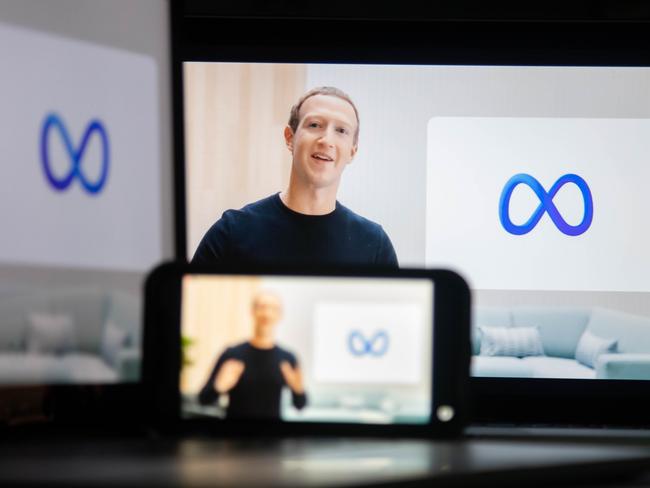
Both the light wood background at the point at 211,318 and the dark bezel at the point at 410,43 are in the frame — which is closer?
the light wood background at the point at 211,318

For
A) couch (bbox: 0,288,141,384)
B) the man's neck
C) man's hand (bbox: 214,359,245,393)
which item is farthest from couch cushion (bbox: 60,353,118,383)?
the man's neck

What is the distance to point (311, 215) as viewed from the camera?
1075mm

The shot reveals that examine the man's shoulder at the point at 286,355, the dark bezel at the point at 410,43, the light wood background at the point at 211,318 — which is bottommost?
the man's shoulder at the point at 286,355

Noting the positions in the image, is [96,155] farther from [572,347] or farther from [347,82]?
[572,347]

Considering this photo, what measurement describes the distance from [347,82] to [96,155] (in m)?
0.33

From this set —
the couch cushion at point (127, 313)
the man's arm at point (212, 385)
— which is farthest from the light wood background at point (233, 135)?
the man's arm at point (212, 385)

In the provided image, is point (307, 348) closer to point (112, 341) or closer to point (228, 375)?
point (228, 375)

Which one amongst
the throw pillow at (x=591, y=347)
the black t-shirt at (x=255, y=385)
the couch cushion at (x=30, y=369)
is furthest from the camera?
the throw pillow at (x=591, y=347)

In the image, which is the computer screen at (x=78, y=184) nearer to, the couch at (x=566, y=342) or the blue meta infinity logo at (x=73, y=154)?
the blue meta infinity logo at (x=73, y=154)

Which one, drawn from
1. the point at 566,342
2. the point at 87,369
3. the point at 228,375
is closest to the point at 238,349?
the point at 228,375

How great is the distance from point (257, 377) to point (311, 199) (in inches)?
15.6

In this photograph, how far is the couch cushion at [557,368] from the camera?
1.03m

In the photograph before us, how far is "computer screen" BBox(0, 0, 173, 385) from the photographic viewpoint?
2.76 feet

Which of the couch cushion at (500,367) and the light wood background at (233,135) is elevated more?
the light wood background at (233,135)
